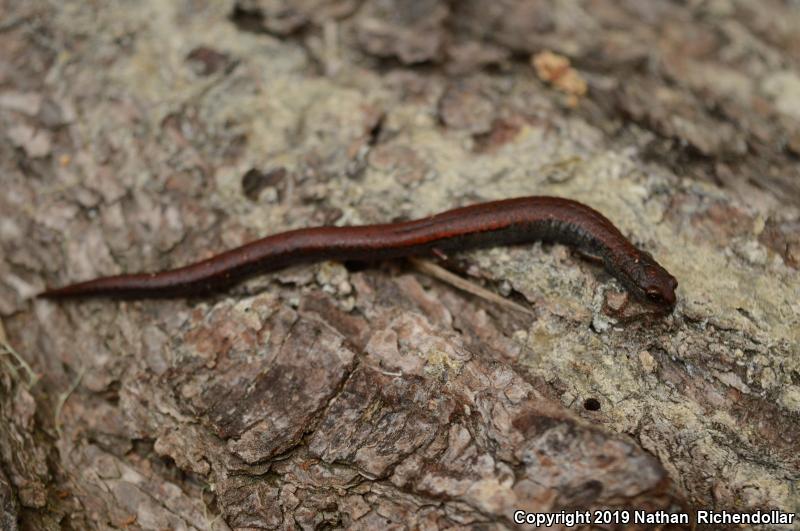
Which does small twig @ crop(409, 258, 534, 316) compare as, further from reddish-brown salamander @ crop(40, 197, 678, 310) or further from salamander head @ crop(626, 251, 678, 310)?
salamander head @ crop(626, 251, 678, 310)

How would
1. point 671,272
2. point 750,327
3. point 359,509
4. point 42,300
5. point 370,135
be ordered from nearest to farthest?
point 359,509
point 750,327
point 671,272
point 42,300
point 370,135

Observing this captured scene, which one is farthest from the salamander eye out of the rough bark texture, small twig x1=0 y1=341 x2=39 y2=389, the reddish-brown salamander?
small twig x1=0 y1=341 x2=39 y2=389

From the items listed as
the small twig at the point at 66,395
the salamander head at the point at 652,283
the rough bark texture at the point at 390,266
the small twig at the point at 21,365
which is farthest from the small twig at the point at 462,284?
the small twig at the point at 21,365

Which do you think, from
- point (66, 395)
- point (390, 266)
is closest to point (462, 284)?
point (390, 266)

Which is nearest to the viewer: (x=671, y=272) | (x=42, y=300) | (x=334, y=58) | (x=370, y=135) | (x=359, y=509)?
(x=359, y=509)

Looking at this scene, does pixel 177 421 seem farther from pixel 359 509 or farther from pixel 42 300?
pixel 42 300

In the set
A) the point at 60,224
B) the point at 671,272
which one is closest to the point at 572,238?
the point at 671,272
